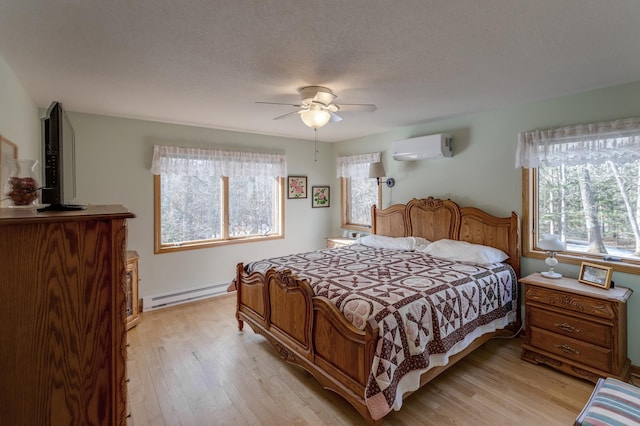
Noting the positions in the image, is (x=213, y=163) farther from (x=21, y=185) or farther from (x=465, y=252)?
(x=465, y=252)

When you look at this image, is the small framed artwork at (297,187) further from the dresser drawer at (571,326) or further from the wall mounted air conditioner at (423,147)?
the dresser drawer at (571,326)

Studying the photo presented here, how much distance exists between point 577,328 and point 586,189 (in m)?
1.31

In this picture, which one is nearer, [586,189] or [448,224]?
[586,189]

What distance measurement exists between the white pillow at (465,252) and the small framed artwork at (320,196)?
2.30m

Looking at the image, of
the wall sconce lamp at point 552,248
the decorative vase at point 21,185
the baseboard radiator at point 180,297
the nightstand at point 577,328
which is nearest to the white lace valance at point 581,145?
→ the wall sconce lamp at point 552,248

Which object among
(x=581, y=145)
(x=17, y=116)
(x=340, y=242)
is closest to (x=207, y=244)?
(x=340, y=242)

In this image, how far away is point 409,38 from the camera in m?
1.81

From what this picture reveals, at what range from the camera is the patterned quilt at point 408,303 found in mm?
1873

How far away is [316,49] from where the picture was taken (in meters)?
1.93

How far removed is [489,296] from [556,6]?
216 centimetres

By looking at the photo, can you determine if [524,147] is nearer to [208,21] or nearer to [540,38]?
[540,38]

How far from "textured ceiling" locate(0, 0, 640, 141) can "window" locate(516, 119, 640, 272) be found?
17.0 inches

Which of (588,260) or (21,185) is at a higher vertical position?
(21,185)

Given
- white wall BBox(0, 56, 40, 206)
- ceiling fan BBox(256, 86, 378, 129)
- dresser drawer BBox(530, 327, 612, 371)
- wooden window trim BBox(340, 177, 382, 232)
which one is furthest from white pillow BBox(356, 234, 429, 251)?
white wall BBox(0, 56, 40, 206)
